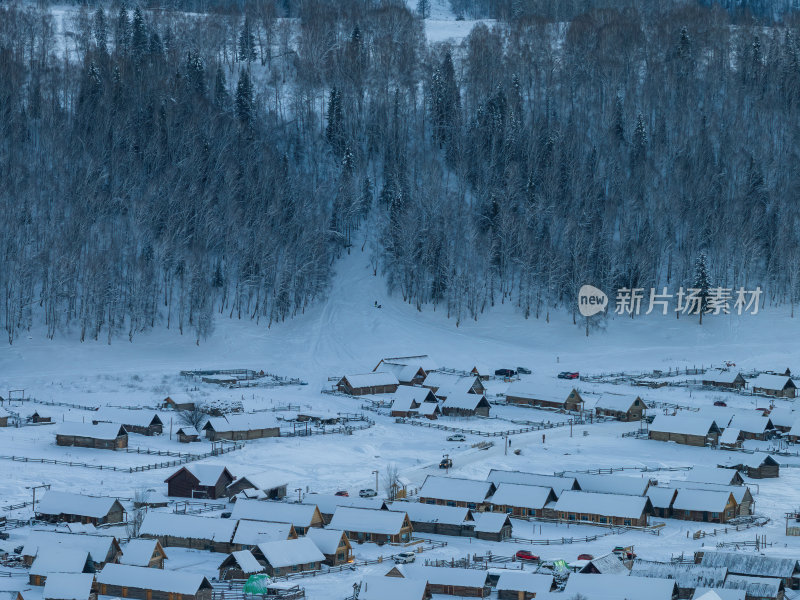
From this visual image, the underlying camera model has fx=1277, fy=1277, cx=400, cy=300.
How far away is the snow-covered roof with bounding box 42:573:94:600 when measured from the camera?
42656 mm

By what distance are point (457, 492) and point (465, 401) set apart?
23.1 meters

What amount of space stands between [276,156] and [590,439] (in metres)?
54.8

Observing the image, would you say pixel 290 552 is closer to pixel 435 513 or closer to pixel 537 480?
pixel 435 513

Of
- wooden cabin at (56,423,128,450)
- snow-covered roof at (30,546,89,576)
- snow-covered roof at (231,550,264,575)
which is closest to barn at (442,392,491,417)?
wooden cabin at (56,423,128,450)

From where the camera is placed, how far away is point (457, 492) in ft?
190

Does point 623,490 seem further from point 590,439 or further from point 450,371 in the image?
point 450,371

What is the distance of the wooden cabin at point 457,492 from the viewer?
57.6m

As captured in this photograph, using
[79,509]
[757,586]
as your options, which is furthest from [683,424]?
[79,509]

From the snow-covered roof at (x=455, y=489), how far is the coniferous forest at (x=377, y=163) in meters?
43.2

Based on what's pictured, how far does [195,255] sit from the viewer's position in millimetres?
103000

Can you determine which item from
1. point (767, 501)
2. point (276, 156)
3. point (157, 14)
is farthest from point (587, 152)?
point (767, 501)

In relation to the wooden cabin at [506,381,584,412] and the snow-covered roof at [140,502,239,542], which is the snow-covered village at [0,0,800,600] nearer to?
the snow-covered roof at [140,502,239,542]

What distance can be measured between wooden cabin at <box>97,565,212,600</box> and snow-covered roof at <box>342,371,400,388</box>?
138 feet

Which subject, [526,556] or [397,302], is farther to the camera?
[397,302]
